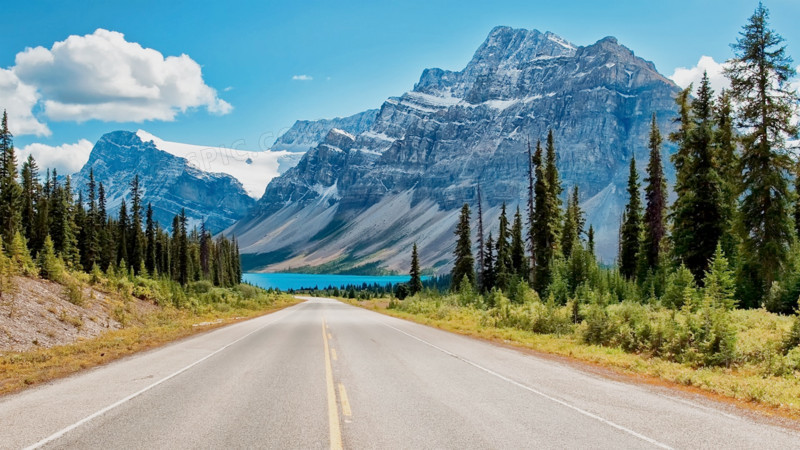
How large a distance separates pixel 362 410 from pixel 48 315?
19542 millimetres

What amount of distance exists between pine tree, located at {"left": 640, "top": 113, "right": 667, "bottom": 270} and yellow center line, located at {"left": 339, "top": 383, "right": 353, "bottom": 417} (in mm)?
39425

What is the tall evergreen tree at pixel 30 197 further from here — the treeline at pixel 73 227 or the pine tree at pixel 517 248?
the pine tree at pixel 517 248

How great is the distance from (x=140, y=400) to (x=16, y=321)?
13.9 m

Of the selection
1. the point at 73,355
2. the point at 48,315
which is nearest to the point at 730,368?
the point at 73,355

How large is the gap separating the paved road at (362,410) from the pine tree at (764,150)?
2033cm

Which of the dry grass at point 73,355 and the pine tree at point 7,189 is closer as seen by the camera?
the dry grass at point 73,355

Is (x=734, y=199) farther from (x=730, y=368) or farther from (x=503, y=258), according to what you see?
(x=503, y=258)

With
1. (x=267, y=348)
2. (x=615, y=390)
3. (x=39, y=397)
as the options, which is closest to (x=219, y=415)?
(x=39, y=397)

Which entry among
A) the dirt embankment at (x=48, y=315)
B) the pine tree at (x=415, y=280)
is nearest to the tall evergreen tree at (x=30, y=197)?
the dirt embankment at (x=48, y=315)

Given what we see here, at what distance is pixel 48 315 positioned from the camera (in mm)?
21844

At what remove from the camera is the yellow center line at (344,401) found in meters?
8.41

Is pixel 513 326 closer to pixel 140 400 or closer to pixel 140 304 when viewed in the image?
pixel 140 400

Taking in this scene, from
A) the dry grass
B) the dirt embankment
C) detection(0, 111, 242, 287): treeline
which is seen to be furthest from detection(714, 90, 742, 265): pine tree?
detection(0, 111, 242, 287): treeline

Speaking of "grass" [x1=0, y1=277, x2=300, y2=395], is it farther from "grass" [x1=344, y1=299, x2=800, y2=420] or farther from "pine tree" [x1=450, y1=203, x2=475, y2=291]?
"pine tree" [x1=450, y1=203, x2=475, y2=291]
